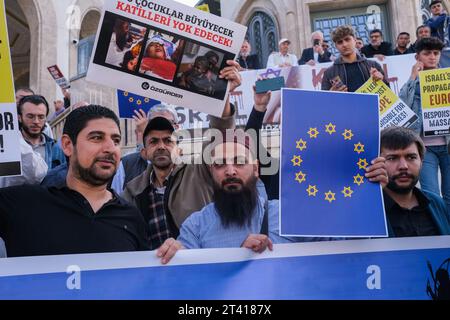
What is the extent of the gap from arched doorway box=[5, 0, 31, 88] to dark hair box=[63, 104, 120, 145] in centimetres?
1633

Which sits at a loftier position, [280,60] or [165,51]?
[280,60]

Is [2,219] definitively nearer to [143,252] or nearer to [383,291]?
[143,252]

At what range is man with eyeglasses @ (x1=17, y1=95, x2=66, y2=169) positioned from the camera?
3945 millimetres

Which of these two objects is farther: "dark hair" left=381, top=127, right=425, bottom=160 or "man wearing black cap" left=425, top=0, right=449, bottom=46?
"man wearing black cap" left=425, top=0, right=449, bottom=46

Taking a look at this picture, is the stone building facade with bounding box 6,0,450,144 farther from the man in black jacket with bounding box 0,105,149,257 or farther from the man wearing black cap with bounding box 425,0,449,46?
the man in black jacket with bounding box 0,105,149,257

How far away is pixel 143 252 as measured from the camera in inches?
99.8

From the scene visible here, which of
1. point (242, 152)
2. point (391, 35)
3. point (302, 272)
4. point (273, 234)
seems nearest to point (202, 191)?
point (242, 152)

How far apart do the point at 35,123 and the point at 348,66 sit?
317cm

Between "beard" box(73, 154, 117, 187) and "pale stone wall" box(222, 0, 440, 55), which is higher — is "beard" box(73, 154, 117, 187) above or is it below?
below

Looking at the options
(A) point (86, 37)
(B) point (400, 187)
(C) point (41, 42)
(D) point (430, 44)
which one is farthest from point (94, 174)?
(A) point (86, 37)

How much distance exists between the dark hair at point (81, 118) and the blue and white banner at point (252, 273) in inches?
28.9

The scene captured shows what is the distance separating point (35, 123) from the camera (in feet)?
13.0

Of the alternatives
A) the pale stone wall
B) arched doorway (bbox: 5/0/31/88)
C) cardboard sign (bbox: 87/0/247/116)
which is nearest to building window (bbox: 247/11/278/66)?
the pale stone wall

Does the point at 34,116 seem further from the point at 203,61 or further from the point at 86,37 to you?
the point at 86,37
